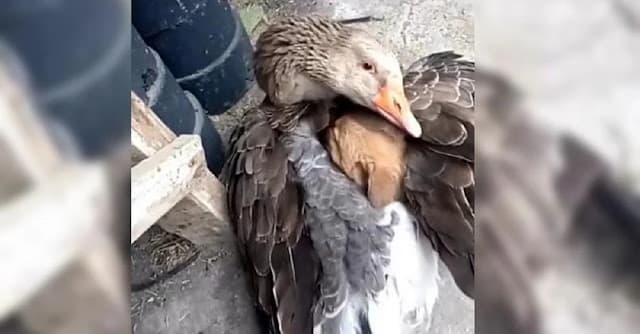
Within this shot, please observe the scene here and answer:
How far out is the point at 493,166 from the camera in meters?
0.32

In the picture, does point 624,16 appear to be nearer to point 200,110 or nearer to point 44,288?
point 44,288

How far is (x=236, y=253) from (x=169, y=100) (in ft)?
0.66

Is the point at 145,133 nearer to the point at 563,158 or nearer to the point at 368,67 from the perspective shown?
the point at 368,67

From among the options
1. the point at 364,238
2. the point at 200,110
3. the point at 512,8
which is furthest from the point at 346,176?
the point at 512,8

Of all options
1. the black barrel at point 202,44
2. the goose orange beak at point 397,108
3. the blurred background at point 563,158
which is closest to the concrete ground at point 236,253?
the black barrel at point 202,44

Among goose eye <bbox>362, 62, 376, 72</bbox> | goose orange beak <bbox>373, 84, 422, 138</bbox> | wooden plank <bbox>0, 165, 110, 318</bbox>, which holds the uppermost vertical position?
wooden plank <bbox>0, 165, 110, 318</bbox>

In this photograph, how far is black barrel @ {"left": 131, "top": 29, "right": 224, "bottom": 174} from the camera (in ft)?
2.94

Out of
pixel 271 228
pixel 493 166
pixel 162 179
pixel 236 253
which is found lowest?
pixel 236 253

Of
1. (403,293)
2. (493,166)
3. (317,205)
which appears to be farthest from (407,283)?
(493,166)

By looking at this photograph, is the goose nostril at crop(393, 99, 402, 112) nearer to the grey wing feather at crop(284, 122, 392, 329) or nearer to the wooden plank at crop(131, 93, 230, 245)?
the grey wing feather at crop(284, 122, 392, 329)

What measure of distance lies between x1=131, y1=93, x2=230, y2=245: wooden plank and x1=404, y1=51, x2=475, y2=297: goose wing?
23 cm

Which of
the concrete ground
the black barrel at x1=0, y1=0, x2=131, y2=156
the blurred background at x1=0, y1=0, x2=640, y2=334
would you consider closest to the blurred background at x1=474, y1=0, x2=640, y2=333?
the blurred background at x1=0, y1=0, x2=640, y2=334

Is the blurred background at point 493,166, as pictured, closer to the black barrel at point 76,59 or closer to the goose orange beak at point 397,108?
the black barrel at point 76,59

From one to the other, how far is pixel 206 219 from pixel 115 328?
72 centimetres
